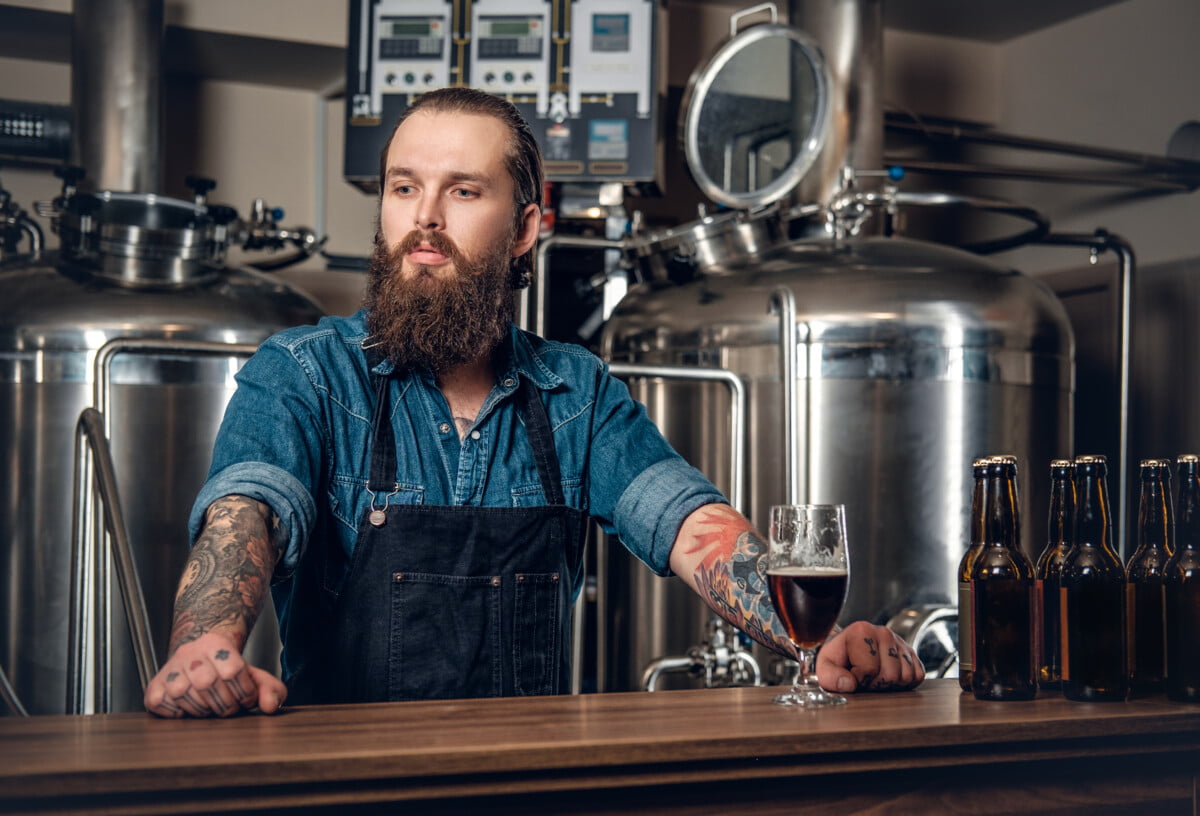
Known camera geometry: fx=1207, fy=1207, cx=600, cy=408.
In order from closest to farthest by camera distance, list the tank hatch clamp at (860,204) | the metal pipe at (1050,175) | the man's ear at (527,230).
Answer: the man's ear at (527,230) < the tank hatch clamp at (860,204) < the metal pipe at (1050,175)

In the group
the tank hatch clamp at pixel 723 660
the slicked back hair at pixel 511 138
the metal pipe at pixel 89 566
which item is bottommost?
the tank hatch clamp at pixel 723 660

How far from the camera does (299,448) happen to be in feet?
4.70

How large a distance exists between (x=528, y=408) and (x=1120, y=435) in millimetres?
2775

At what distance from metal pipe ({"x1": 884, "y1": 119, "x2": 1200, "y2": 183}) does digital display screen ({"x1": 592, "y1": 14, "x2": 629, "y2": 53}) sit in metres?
1.24

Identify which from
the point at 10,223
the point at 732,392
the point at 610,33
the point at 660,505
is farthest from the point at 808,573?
the point at 610,33

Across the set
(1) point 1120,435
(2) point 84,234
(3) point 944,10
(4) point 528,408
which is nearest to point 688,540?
(4) point 528,408

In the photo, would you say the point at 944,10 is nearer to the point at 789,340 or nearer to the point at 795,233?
the point at 795,233

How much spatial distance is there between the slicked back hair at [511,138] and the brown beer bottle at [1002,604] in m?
0.82

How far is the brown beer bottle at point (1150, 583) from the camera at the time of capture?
124 centimetres

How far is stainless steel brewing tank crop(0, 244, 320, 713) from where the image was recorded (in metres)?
2.84

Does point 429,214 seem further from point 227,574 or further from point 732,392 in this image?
point 732,392

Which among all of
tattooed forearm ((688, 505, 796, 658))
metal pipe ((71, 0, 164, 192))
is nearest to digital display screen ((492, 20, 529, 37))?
metal pipe ((71, 0, 164, 192))

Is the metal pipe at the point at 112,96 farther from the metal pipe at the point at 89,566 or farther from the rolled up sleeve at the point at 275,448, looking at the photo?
the rolled up sleeve at the point at 275,448

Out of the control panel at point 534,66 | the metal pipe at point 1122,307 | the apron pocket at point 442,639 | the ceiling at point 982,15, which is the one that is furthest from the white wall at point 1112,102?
the apron pocket at point 442,639
